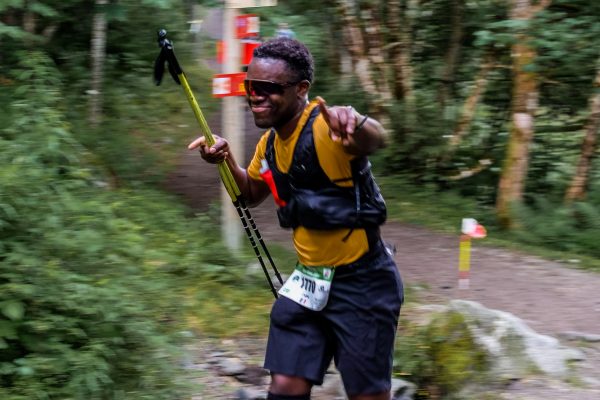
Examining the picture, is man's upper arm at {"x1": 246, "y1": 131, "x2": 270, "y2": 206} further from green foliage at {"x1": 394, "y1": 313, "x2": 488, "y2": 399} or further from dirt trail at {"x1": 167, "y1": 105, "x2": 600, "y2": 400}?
dirt trail at {"x1": 167, "y1": 105, "x2": 600, "y2": 400}

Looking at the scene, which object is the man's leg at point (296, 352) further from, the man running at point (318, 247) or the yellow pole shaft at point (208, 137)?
the yellow pole shaft at point (208, 137)

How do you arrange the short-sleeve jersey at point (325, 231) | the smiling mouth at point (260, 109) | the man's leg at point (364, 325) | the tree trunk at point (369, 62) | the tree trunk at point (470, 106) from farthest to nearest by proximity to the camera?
the tree trunk at point (369, 62), the tree trunk at point (470, 106), the man's leg at point (364, 325), the smiling mouth at point (260, 109), the short-sleeve jersey at point (325, 231)

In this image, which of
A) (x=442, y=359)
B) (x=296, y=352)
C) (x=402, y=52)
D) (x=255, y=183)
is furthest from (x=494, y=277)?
(x=296, y=352)

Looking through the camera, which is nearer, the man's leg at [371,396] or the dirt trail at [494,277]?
the man's leg at [371,396]

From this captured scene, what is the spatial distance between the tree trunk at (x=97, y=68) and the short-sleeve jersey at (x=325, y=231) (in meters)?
6.69

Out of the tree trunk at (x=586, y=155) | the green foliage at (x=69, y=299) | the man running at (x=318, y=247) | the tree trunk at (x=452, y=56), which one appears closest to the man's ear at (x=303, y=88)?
the man running at (x=318, y=247)

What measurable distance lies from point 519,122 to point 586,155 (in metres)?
1.00

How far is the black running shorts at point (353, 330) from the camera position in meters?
3.61

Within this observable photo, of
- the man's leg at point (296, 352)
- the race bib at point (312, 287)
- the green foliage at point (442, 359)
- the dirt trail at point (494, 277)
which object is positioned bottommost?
the dirt trail at point (494, 277)

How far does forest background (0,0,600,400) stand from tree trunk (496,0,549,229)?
24 millimetres

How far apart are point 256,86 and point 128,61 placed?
7903 mm

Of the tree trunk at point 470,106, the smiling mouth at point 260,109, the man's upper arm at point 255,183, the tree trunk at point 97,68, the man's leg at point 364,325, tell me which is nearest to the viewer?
the smiling mouth at point 260,109

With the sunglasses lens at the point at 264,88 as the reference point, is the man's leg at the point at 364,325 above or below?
below

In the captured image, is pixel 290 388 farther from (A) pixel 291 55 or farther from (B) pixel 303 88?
(A) pixel 291 55
